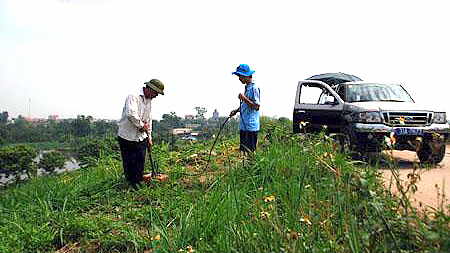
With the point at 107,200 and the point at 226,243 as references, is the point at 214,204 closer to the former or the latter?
the point at 226,243

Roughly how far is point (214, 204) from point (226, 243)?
2.76ft

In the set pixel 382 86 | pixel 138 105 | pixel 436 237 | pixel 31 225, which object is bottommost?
pixel 31 225

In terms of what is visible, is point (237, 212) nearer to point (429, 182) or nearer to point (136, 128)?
point (136, 128)

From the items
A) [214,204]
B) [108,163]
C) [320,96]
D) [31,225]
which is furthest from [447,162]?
[31,225]

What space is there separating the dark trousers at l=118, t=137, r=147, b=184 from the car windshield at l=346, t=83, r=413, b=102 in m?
4.57

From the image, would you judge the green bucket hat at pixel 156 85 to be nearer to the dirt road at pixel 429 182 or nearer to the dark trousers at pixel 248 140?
the dark trousers at pixel 248 140

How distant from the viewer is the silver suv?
221 inches

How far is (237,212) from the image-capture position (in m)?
2.55

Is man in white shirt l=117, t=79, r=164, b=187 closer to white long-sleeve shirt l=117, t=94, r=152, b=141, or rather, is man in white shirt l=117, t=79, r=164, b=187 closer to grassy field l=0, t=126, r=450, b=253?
white long-sleeve shirt l=117, t=94, r=152, b=141

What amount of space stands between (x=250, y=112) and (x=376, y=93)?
3628 mm

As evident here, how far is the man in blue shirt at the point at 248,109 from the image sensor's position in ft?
15.1

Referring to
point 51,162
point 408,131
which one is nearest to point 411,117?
point 408,131

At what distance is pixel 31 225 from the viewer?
3344mm

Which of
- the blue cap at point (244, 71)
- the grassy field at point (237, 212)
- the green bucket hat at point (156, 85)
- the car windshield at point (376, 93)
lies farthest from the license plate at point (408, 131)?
the green bucket hat at point (156, 85)
